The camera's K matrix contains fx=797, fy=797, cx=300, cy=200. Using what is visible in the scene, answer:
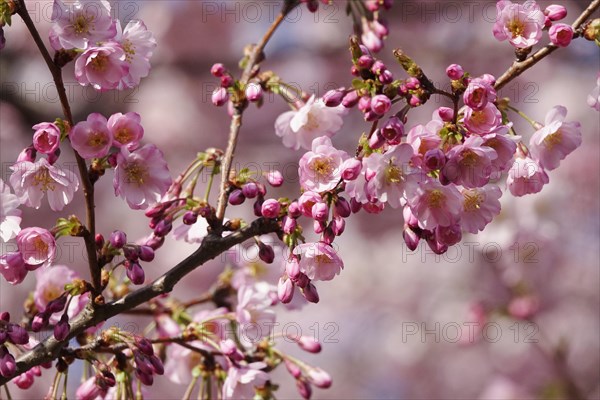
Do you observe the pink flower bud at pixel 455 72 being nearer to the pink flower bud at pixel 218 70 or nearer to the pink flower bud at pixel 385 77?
the pink flower bud at pixel 385 77

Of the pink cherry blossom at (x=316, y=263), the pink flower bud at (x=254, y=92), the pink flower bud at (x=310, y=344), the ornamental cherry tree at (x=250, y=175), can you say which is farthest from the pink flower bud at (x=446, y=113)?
the pink flower bud at (x=310, y=344)

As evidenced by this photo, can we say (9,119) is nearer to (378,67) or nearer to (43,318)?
(43,318)

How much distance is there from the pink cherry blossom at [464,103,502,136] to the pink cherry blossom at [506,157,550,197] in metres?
0.20

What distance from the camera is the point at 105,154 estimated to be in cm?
154

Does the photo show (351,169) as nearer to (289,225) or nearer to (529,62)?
(289,225)

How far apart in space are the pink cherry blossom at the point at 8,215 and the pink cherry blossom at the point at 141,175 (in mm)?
197

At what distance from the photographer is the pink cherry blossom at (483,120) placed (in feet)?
4.79

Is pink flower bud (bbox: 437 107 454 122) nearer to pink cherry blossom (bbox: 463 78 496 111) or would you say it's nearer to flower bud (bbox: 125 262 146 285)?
pink cherry blossom (bbox: 463 78 496 111)

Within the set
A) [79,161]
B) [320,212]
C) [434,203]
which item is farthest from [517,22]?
[79,161]

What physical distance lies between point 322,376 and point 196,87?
5245 mm

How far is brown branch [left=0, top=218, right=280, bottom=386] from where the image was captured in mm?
1598

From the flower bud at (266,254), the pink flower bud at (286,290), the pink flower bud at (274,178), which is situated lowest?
the pink flower bud at (286,290)

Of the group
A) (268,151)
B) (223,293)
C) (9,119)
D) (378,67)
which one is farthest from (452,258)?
(378,67)

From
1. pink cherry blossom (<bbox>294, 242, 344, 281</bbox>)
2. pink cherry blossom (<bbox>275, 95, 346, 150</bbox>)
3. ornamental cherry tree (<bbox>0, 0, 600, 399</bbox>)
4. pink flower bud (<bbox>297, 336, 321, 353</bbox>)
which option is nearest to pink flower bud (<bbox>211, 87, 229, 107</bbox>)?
ornamental cherry tree (<bbox>0, 0, 600, 399</bbox>)
